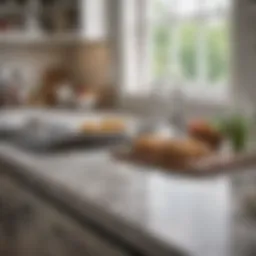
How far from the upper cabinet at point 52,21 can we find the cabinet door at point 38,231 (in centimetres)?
187

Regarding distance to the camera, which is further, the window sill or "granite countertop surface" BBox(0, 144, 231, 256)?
the window sill

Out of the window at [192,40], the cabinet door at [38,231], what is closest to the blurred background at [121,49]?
the window at [192,40]

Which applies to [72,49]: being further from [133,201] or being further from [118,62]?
[133,201]

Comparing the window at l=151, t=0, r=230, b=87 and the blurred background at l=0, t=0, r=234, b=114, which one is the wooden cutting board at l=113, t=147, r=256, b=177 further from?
the window at l=151, t=0, r=230, b=87

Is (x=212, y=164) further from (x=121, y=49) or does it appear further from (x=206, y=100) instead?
(x=121, y=49)

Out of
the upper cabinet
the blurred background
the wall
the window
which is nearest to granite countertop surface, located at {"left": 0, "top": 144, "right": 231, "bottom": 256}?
the wall

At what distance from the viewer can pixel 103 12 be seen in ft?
12.1

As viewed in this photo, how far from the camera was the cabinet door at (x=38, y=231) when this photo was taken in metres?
1.34

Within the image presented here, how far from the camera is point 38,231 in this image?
1.55 meters

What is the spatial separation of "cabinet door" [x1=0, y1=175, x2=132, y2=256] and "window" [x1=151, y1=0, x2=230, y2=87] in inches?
51.7

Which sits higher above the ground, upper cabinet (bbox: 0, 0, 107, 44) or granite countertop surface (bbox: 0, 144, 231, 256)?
upper cabinet (bbox: 0, 0, 107, 44)

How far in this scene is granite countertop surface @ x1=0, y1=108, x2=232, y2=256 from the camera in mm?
1098

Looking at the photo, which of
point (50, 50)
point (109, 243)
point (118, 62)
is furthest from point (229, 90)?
point (50, 50)

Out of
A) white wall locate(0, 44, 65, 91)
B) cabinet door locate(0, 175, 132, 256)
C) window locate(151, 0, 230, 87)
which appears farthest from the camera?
white wall locate(0, 44, 65, 91)
